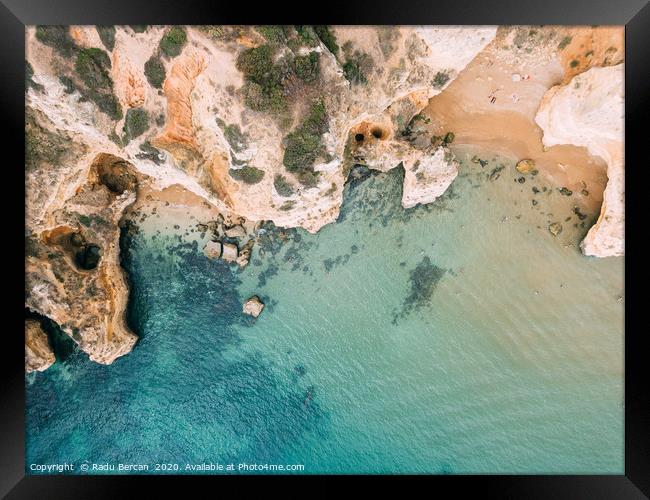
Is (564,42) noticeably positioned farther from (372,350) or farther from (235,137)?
(372,350)

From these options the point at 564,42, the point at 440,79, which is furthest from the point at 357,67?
the point at 564,42

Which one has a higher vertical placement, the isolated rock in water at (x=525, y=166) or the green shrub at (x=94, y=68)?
the isolated rock in water at (x=525, y=166)

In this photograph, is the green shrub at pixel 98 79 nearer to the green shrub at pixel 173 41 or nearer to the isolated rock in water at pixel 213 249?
the green shrub at pixel 173 41

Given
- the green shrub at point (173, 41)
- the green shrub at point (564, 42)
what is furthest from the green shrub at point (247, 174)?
the green shrub at point (564, 42)

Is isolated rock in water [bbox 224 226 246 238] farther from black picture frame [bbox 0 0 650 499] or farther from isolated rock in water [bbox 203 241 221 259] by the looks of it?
black picture frame [bbox 0 0 650 499]

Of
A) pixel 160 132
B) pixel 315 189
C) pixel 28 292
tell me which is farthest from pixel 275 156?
pixel 28 292
